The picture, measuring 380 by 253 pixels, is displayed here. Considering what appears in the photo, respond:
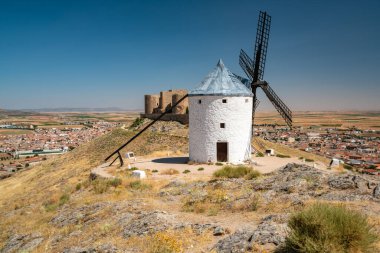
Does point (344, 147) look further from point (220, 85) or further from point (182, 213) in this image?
point (182, 213)

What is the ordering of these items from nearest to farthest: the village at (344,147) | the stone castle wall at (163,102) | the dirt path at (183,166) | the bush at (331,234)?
1. the bush at (331,234)
2. the dirt path at (183,166)
3. the stone castle wall at (163,102)
4. the village at (344,147)

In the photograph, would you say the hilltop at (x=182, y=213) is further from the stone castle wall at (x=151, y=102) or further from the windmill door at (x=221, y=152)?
the stone castle wall at (x=151, y=102)

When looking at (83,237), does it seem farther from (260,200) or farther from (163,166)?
(163,166)

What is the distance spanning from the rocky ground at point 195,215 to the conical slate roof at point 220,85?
7031 millimetres

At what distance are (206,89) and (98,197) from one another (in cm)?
946

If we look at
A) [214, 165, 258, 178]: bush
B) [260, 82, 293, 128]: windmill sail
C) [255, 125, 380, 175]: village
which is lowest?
[255, 125, 380, 175]: village

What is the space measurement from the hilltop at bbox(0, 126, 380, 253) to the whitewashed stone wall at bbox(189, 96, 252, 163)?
160 inches

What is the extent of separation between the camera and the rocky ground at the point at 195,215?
687 centimetres

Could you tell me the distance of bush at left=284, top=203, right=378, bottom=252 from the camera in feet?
16.5

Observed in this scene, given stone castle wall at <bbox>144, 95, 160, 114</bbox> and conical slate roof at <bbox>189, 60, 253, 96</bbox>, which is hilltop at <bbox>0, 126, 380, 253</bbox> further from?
stone castle wall at <bbox>144, 95, 160, 114</bbox>

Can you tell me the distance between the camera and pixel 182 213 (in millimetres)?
9266

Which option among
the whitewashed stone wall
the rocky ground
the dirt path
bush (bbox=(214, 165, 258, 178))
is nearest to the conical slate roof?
the whitewashed stone wall

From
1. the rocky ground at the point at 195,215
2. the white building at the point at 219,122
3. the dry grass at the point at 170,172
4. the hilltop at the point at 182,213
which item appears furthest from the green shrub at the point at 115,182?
the white building at the point at 219,122

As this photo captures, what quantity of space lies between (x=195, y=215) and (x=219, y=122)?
1009 cm
